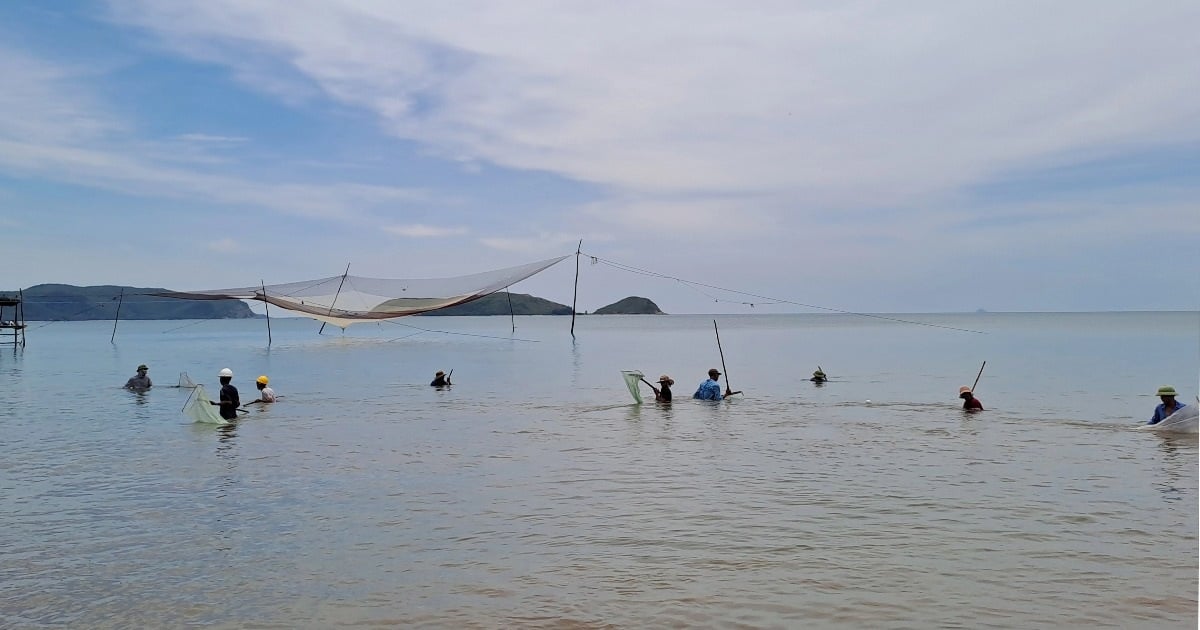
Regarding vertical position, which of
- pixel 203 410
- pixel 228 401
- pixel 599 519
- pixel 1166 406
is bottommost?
pixel 599 519

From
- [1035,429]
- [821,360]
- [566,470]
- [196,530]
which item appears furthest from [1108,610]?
[821,360]

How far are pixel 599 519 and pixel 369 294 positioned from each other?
107ft

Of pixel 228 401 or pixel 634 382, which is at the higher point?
pixel 634 382

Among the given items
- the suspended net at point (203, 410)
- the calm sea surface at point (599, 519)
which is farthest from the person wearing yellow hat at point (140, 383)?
the suspended net at point (203, 410)

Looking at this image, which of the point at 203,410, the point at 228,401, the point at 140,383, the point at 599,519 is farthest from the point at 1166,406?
the point at 140,383

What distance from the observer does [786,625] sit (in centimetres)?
505

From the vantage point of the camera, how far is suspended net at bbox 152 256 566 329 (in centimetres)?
3150

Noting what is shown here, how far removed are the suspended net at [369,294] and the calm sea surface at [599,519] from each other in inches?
601

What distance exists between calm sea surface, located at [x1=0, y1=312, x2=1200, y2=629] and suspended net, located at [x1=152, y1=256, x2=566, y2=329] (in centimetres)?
1526

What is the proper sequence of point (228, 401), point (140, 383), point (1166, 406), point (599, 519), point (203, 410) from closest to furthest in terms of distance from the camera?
1. point (599, 519)
2. point (1166, 406)
3. point (203, 410)
4. point (228, 401)
5. point (140, 383)

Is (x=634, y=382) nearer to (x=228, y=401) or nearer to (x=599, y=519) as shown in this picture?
(x=228, y=401)

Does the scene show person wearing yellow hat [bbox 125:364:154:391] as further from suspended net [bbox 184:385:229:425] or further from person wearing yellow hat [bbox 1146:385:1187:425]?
person wearing yellow hat [bbox 1146:385:1187:425]

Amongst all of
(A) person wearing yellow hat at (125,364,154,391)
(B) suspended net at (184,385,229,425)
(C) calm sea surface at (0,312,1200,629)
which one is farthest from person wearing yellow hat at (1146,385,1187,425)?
(A) person wearing yellow hat at (125,364,154,391)

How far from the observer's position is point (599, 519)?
24.9ft
